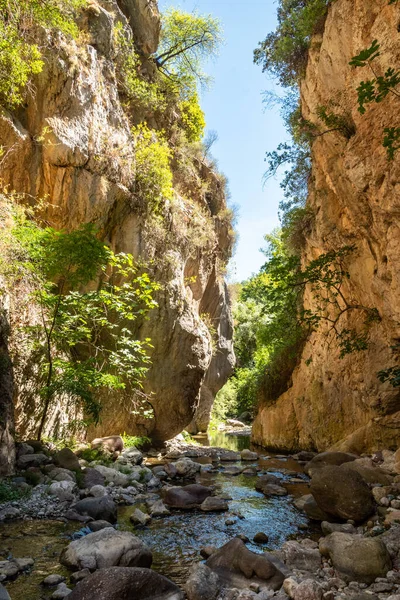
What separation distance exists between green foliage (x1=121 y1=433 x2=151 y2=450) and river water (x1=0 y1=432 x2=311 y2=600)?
174 inches

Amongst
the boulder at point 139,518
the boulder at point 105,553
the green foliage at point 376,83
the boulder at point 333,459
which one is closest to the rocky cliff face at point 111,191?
the boulder at point 139,518

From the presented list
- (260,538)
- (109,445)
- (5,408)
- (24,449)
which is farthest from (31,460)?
(260,538)

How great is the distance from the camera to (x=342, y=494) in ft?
20.1

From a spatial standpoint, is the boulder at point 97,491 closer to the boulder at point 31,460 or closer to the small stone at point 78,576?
the boulder at point 31,460

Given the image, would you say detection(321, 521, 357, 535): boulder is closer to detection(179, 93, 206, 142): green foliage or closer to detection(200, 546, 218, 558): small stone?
detection(200, 546, 218, 558): small stone

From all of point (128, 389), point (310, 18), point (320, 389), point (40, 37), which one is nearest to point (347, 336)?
point (320, 389)

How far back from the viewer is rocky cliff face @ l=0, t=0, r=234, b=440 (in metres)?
11.7

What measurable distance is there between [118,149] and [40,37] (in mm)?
3573

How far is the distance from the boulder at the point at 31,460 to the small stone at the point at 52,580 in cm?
379

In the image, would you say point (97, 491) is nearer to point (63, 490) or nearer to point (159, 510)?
point (63, 490)

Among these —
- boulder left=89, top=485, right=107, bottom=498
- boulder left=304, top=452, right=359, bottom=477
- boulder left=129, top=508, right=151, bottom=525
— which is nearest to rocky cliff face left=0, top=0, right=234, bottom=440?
boulder left=89, top=485, right=107, bottom=498

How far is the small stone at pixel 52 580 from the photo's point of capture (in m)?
4.14

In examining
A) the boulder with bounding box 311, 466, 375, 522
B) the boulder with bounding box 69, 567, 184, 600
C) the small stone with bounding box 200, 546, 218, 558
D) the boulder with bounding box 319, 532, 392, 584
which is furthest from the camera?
the boulder with bounding box 311, 466, 375, 522

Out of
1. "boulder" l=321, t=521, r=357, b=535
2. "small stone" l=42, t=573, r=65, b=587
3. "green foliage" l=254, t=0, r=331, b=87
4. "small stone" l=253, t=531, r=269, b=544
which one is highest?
"green foliage" l=254, t=0, r=331, b=87
